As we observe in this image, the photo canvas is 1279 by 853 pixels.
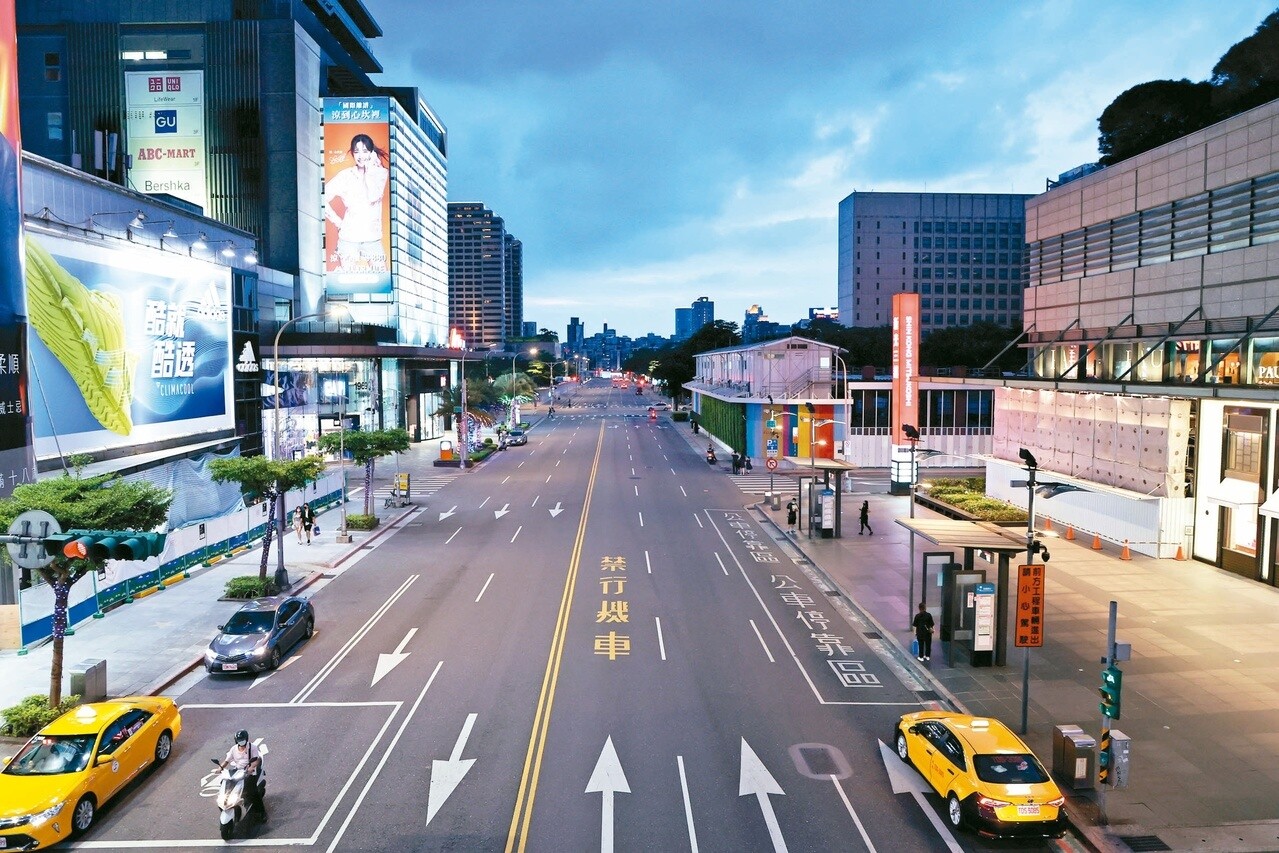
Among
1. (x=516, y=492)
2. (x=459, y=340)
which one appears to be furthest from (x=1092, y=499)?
(x=459, y=340)

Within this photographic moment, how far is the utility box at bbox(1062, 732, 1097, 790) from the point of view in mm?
14469

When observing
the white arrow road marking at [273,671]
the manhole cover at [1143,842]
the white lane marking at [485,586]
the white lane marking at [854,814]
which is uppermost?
the manhole cover at [1143,842]

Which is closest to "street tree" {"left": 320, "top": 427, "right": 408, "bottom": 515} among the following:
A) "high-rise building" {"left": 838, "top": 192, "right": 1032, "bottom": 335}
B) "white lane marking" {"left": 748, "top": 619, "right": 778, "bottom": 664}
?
"white lane marking" {"left": 748, "top": 619, "right": 778, "bottom": 664}

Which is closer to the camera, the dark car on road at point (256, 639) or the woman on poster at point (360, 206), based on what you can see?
the dark car on road at point (256, 639)

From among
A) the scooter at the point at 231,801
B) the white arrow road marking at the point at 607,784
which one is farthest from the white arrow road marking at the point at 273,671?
the white arrow road marking at the point at 607,784

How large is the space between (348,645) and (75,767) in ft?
30.5

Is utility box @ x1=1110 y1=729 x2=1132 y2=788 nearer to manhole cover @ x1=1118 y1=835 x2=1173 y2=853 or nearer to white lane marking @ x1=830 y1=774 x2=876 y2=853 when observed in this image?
manhole cover @ x1=1118 y1=835 x2=1173 y2=853

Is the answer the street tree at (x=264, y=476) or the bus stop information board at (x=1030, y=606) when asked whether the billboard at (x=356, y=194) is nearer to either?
the street tree at (x=264, y=476)

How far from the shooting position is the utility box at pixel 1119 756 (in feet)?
45.5

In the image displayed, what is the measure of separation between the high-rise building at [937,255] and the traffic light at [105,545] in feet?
531

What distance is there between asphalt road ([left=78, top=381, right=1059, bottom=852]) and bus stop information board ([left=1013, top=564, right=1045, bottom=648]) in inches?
117

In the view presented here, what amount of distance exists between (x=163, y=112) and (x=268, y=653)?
76870 millimetres

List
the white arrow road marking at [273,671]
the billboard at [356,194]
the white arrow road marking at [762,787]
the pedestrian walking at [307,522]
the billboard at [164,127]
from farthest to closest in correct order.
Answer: the billboard at [356,194] < the billboard at [164,127] < the pedestrian walking at [307,522] < the white arrow road marking at [273,671] < the white arrow road marking at [762,787]

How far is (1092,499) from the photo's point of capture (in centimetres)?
3694
